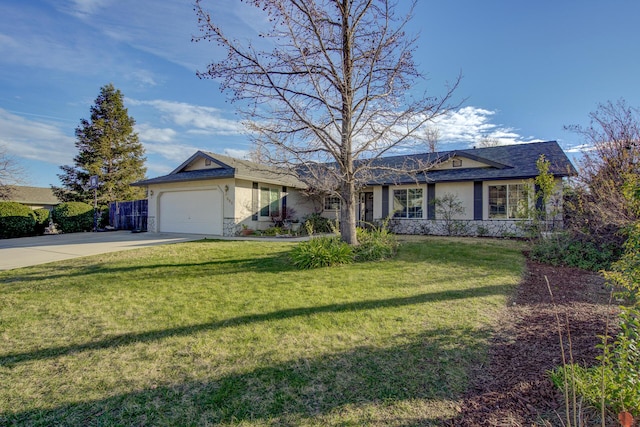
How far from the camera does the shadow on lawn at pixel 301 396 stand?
2.38 m

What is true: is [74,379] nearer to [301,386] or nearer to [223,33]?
[301,386]

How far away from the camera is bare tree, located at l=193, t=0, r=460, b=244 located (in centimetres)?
776

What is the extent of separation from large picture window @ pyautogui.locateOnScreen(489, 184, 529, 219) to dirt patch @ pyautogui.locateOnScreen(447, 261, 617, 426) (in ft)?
28.7

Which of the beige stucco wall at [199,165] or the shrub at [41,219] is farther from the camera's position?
the shrub at [41,219]

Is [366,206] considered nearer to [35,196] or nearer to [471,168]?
[471,168]

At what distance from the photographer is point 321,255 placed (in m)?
7.68

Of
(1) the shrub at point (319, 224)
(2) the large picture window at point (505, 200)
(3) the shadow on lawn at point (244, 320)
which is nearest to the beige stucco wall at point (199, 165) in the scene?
(1) the shrub at point (319, 224)

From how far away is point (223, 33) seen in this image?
722 cm

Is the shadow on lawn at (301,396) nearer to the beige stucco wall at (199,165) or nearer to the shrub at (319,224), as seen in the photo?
the shrub at (319,224)

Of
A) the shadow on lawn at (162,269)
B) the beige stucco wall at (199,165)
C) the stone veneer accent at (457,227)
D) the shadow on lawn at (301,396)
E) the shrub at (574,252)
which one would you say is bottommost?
the shadow on lawn at (301,396)

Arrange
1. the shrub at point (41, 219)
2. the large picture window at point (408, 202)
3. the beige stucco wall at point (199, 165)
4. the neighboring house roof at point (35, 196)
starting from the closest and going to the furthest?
1. the beige stucco wall at point (199, 165)
2. the large picture window at point (408, 202)
3. the shrub at point (41, 219)
4. the neighboring house roof at point (35, 196)

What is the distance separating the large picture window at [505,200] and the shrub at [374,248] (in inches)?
297

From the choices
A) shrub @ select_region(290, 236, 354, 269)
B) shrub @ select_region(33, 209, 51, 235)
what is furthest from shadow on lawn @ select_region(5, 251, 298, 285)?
shrub @ select_region(33, 209, 51, 235)

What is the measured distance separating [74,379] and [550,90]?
16440mm
